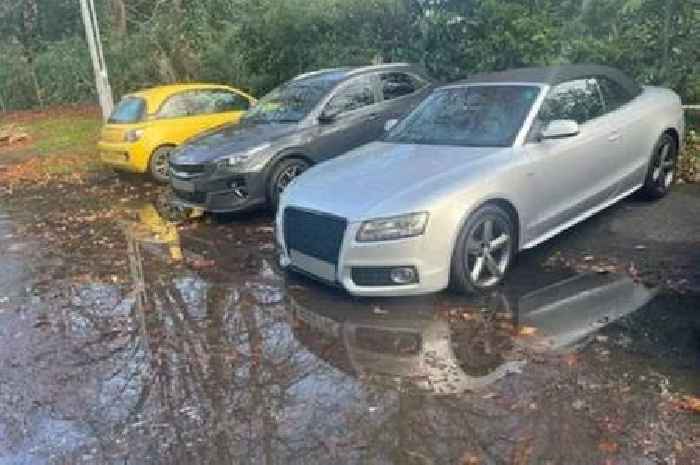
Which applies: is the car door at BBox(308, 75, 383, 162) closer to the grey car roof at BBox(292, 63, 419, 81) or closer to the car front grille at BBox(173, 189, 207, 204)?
the grey car roof at BBox(292, 63, 419, 81)

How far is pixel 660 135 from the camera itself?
7.73m

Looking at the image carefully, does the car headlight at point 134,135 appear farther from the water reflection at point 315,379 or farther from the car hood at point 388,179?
the car hood at point 388,179

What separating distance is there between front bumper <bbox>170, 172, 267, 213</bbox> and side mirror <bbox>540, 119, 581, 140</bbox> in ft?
12.1

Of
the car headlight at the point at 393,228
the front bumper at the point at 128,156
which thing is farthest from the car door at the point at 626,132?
the front bumper at the point at 128,156

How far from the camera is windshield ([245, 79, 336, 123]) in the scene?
939 cm

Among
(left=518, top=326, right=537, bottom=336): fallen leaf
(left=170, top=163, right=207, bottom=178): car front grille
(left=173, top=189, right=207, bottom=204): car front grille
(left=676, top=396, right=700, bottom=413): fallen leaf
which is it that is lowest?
(left=173, top=189, right=207, bottom=204): car front grille

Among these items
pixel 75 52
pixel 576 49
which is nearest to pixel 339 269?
pixel 576 49

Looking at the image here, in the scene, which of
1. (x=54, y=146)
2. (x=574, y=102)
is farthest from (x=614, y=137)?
(x=54, y=146)

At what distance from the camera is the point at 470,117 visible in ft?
22.2

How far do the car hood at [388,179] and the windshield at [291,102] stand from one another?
2.82 metres

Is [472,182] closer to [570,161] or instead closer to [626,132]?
[570,161]

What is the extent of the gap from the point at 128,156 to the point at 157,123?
708 millimetres

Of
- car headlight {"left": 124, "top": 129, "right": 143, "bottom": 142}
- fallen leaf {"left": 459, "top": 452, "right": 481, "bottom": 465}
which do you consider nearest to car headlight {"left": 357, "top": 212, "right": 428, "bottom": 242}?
fallen leaf {"left": 459, "top": 452, "right": 481, "bottom": 465}

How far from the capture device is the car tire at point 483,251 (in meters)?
5.69
